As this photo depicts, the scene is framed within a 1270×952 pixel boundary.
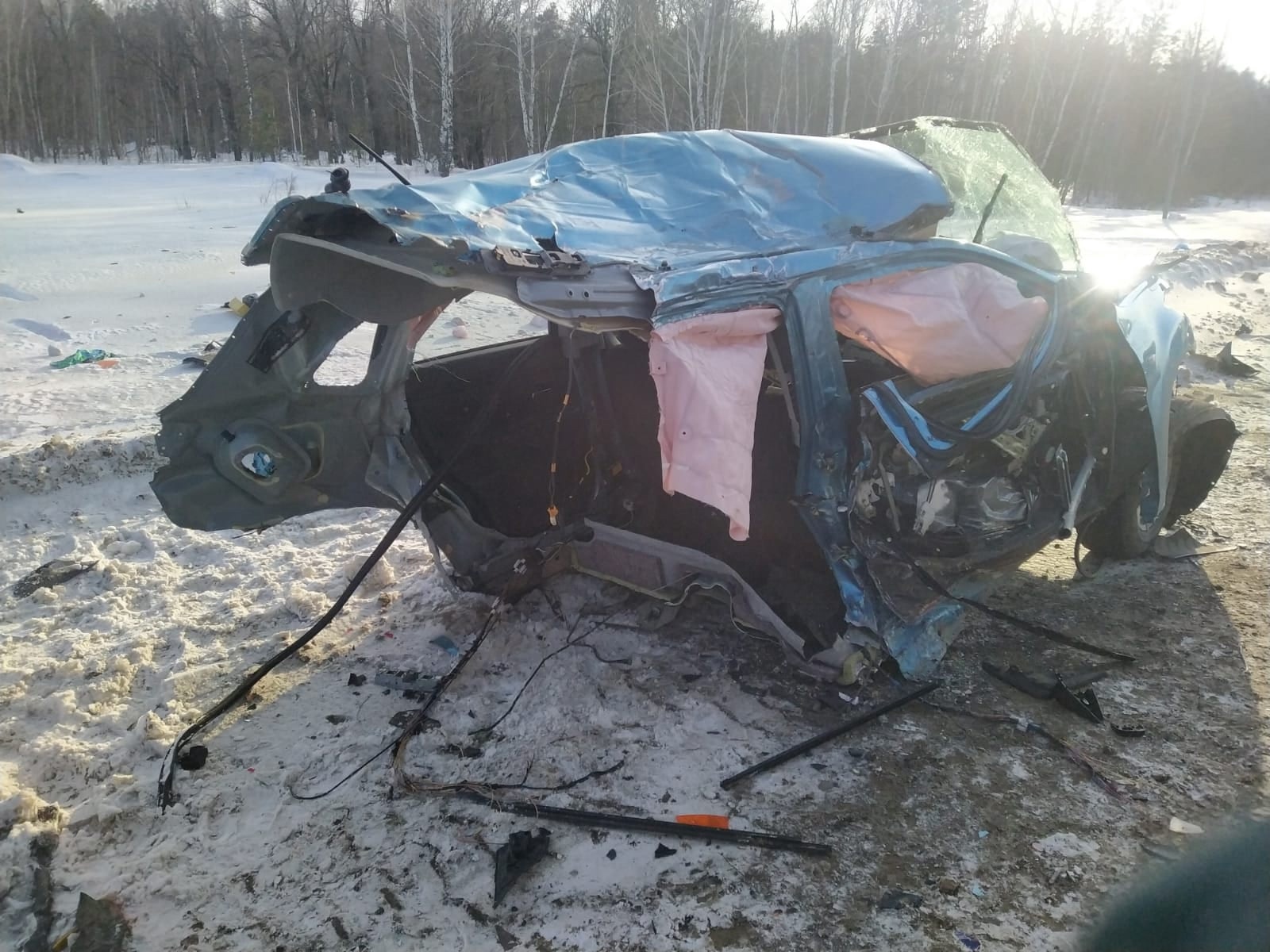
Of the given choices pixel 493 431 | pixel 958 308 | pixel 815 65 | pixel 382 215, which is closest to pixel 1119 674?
pixel 958 308

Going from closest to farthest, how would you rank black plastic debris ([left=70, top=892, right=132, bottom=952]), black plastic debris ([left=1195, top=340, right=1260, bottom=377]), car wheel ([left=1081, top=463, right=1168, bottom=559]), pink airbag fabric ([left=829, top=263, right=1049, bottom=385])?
black plastic debris ([left=70, top=892, right=132, bottom=952])
pink airbag fabric ([left=829, top=263, right=1049, bottom=385])
car wheel ([left=1081, top=463, right=1168, bottom=559])
black plastic debris ([left=1195, top=340, right=1260, bottom=377])

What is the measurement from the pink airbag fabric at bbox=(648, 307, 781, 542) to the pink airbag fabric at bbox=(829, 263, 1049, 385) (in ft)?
1.86

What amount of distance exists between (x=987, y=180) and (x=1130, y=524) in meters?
2.09

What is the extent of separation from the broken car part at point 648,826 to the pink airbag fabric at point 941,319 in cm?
177

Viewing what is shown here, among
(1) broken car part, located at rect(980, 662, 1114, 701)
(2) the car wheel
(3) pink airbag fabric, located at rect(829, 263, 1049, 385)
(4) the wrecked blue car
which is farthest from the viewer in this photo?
(2) the car wheel

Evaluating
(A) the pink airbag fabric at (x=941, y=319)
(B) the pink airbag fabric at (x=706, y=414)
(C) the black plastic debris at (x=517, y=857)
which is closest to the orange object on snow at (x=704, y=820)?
(C) the black plastic debris at (x=517, y=857)

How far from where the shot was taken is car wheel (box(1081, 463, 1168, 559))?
167 inches

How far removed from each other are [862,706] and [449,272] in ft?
7.59

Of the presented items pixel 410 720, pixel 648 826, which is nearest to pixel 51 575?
pixel 410 720

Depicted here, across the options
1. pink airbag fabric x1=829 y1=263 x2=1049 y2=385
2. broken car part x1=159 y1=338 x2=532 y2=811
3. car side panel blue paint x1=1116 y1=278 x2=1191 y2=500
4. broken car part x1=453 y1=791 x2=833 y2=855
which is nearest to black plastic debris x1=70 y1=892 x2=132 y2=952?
broken car part x1=159 y1=338 x2=532 y2=811

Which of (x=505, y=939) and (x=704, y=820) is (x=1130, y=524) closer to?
(x=704, y=820)

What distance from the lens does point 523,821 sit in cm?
276

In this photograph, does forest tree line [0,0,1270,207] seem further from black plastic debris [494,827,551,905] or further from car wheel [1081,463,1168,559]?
black plastic debris [494,827,551,905]

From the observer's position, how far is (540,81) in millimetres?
33500
